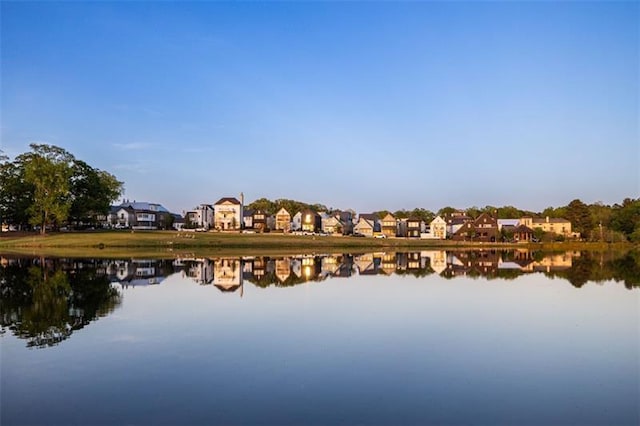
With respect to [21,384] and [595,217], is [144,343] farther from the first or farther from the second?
[595,217]

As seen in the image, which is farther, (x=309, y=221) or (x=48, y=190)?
(x=309, y=221)

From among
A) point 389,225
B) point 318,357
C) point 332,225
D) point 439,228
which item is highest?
point 332,225

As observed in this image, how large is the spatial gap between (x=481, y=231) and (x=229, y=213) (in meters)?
55.4

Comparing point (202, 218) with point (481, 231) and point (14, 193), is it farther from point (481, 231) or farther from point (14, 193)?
point (481, 231)

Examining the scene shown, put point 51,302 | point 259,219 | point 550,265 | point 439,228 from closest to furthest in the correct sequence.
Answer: point 51,302, point 550,265, point 439,228, point 259,219

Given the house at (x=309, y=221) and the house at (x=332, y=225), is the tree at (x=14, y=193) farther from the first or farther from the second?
the house at (x=332, y=225)

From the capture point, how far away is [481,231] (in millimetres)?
106062

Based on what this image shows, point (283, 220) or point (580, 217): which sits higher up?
point (283, 220)

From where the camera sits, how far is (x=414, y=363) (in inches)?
491

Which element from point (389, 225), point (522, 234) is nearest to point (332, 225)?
point (389, 225)

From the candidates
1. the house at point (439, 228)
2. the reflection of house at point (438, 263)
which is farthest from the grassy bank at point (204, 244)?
the house at point (439, 228)

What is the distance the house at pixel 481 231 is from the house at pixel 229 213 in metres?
48.1

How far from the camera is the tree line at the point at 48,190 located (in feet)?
254

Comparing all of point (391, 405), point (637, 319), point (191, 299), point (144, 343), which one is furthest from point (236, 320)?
point (637, 319)
